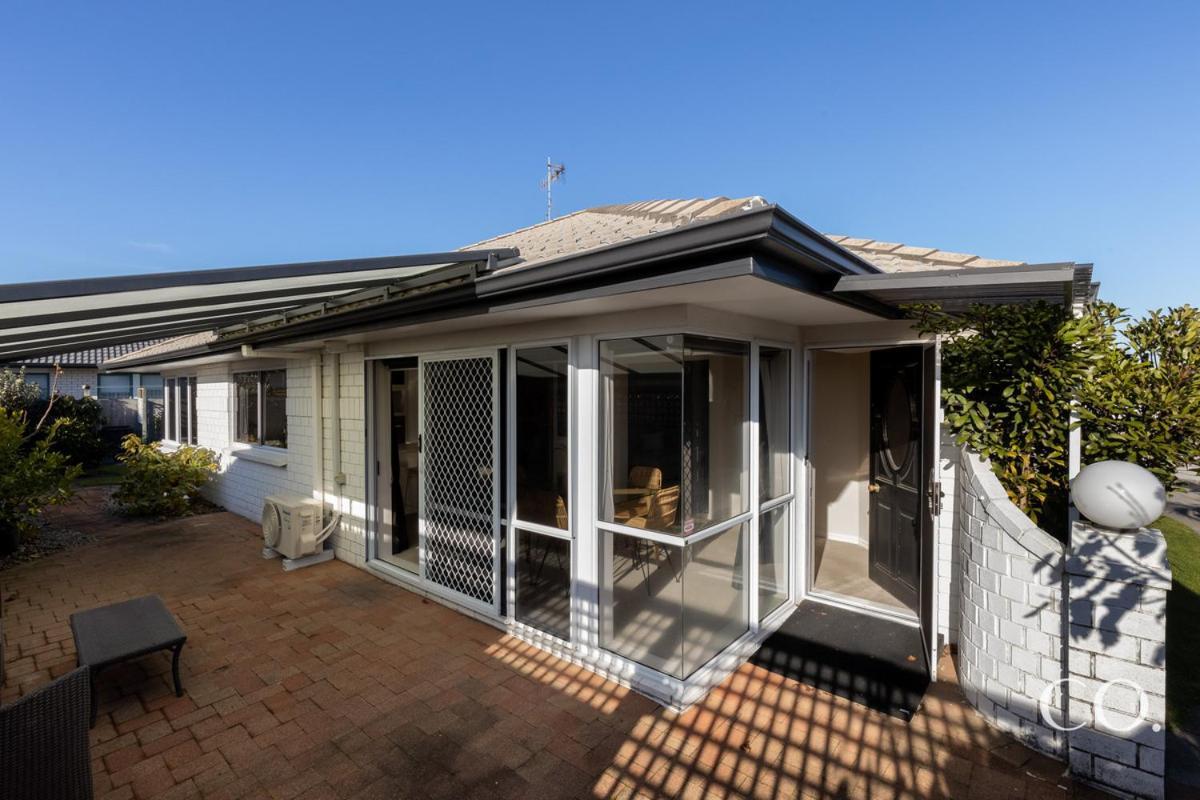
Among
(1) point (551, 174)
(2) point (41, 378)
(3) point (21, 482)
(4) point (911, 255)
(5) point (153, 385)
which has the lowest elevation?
(3) point (21, 482)

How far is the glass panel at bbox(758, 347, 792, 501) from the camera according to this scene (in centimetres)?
442

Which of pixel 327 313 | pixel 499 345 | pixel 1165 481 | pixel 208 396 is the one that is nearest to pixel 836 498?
pixel 1165 481

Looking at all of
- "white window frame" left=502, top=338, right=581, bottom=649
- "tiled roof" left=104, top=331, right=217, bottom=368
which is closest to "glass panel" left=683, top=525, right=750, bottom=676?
"white window frame" left=502, top=338, right=581, bottom=649

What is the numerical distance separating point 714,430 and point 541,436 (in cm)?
147

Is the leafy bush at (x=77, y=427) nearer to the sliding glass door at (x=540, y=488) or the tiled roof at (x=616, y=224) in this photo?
the tiled roof at (x=616, y=224)

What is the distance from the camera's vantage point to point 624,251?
114 inches

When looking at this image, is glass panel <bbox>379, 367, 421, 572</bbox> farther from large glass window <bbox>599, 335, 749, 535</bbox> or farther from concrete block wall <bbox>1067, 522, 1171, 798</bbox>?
concrete block wall <bbox>1067, 522, 1171, 798</bbox>

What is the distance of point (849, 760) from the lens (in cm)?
305

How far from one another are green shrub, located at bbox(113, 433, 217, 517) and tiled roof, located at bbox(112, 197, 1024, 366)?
7.93m

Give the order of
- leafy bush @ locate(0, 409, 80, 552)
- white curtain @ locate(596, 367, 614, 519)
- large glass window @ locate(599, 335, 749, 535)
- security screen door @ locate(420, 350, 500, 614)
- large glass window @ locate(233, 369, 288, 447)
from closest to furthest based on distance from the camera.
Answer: large glass window @ locate(599, 335, 749, 535)
white curtain @ locate(596, 367, 614, 519)
security screen door @ locate(420, 350, 500, 614)
leafy bush @ locate(0, 409, 80, 552)
large glass window @ locate(233, 369, 288, 447)

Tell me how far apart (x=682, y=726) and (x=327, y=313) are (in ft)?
15.6

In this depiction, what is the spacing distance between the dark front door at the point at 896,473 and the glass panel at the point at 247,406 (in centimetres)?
903

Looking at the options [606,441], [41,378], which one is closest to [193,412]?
[606,441]

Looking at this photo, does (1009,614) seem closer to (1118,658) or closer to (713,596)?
(1118,658)
